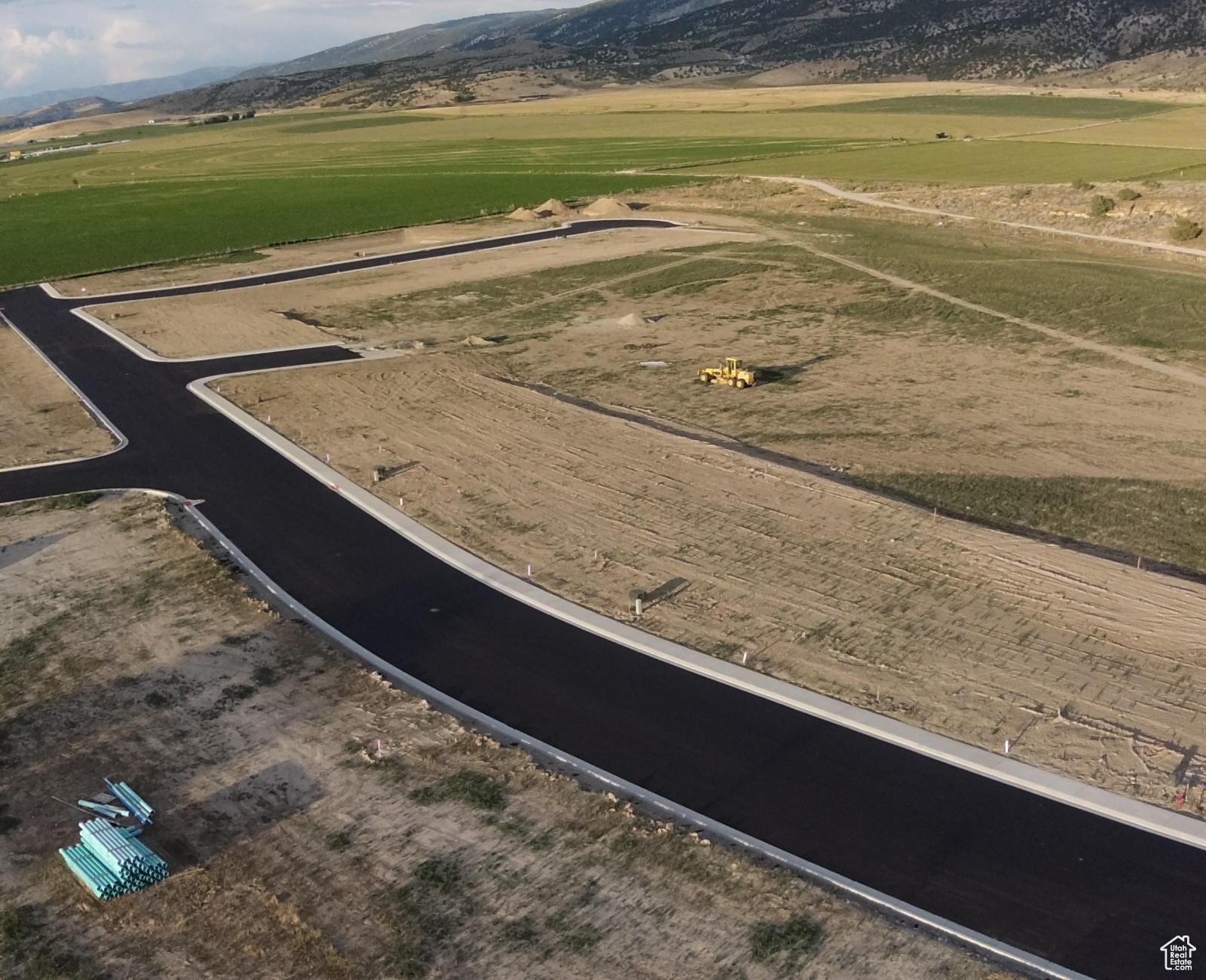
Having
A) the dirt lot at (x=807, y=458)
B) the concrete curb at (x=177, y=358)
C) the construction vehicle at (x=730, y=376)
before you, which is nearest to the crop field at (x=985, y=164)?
the dirt lot at (x=807, y=458)

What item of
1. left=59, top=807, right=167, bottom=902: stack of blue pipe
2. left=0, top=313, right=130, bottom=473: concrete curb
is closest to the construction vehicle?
left=0, top=313, right=130, bottom=473: concrete curb

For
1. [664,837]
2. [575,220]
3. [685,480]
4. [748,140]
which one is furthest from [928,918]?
[748,140]

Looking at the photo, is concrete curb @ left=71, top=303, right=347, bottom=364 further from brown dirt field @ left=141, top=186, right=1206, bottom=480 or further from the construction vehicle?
the construction vehicle

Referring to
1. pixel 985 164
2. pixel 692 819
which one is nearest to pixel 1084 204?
pixel 985 164

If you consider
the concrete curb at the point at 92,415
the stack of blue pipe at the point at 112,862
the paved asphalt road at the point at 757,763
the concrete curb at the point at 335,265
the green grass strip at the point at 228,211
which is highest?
the green grass strip at the point at 228,211

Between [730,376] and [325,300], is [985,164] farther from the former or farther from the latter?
[730,376]

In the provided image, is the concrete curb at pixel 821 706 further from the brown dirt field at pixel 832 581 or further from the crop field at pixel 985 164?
the crop field at pixel 985 164
